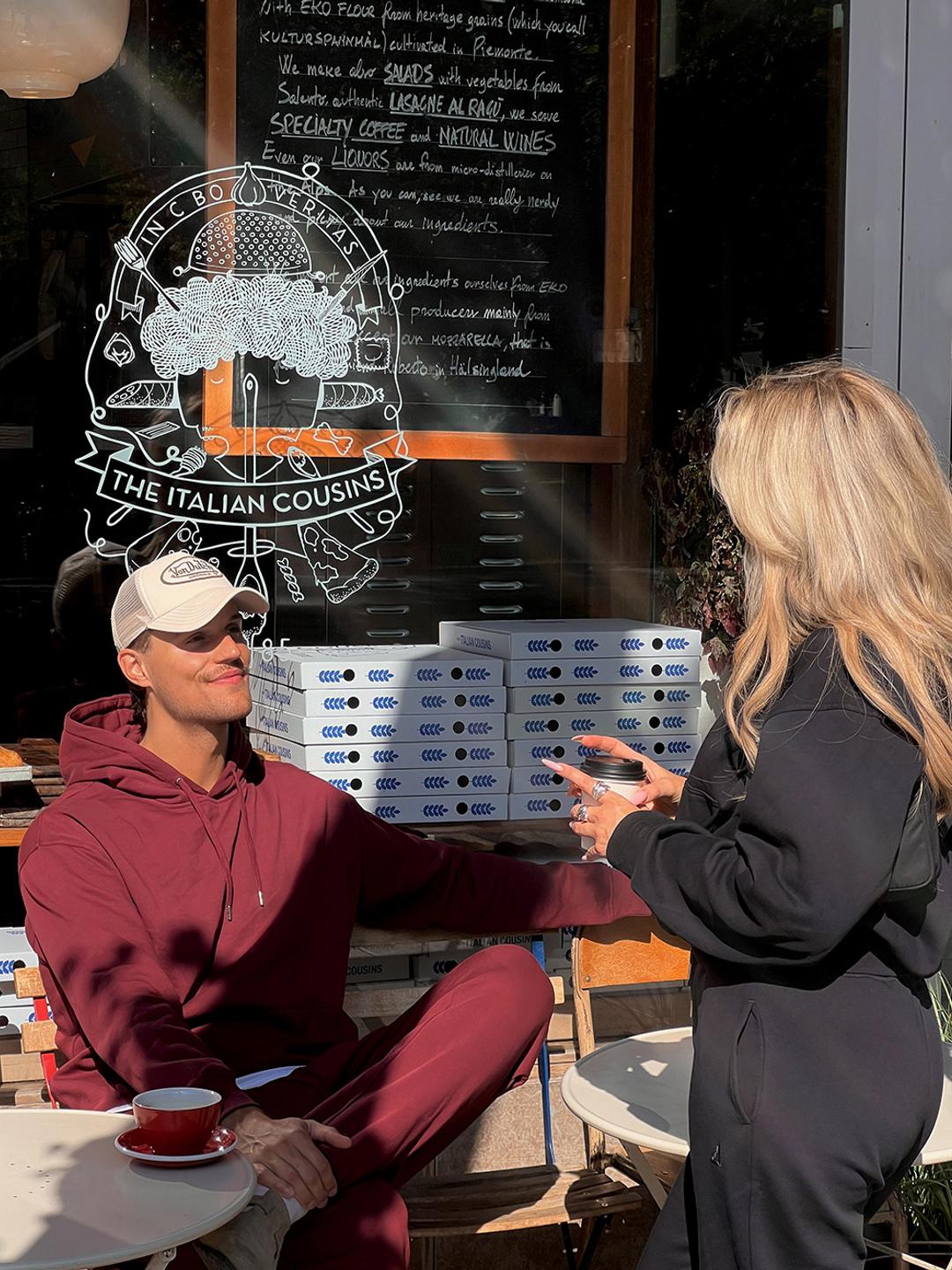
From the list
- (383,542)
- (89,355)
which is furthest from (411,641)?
(89,355)

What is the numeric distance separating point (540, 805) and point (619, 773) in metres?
1.43

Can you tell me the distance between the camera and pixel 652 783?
9.57 ft

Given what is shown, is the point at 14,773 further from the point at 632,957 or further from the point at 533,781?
the point at 632,957

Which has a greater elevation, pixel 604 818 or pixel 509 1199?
pixel 604 818

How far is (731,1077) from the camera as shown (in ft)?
6.88

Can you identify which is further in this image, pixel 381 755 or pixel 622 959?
pixel 381 755

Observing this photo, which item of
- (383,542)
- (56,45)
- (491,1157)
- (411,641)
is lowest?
(491,1157)

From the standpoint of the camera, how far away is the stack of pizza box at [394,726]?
4.02 metres

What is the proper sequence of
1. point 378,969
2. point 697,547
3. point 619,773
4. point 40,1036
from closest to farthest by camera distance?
1. point 619,773
2. point 40,1036
3. point 378,969
4. point 697,547

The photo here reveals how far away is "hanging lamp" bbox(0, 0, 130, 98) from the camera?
403 cm

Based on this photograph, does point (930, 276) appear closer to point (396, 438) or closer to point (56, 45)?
point (396, 438)

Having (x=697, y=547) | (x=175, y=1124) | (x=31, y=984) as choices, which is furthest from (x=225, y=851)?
(x=697, y=547)

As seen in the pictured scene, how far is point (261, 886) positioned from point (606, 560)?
2.01 metres

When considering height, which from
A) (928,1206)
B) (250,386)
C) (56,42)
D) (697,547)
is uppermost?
(56,42)
